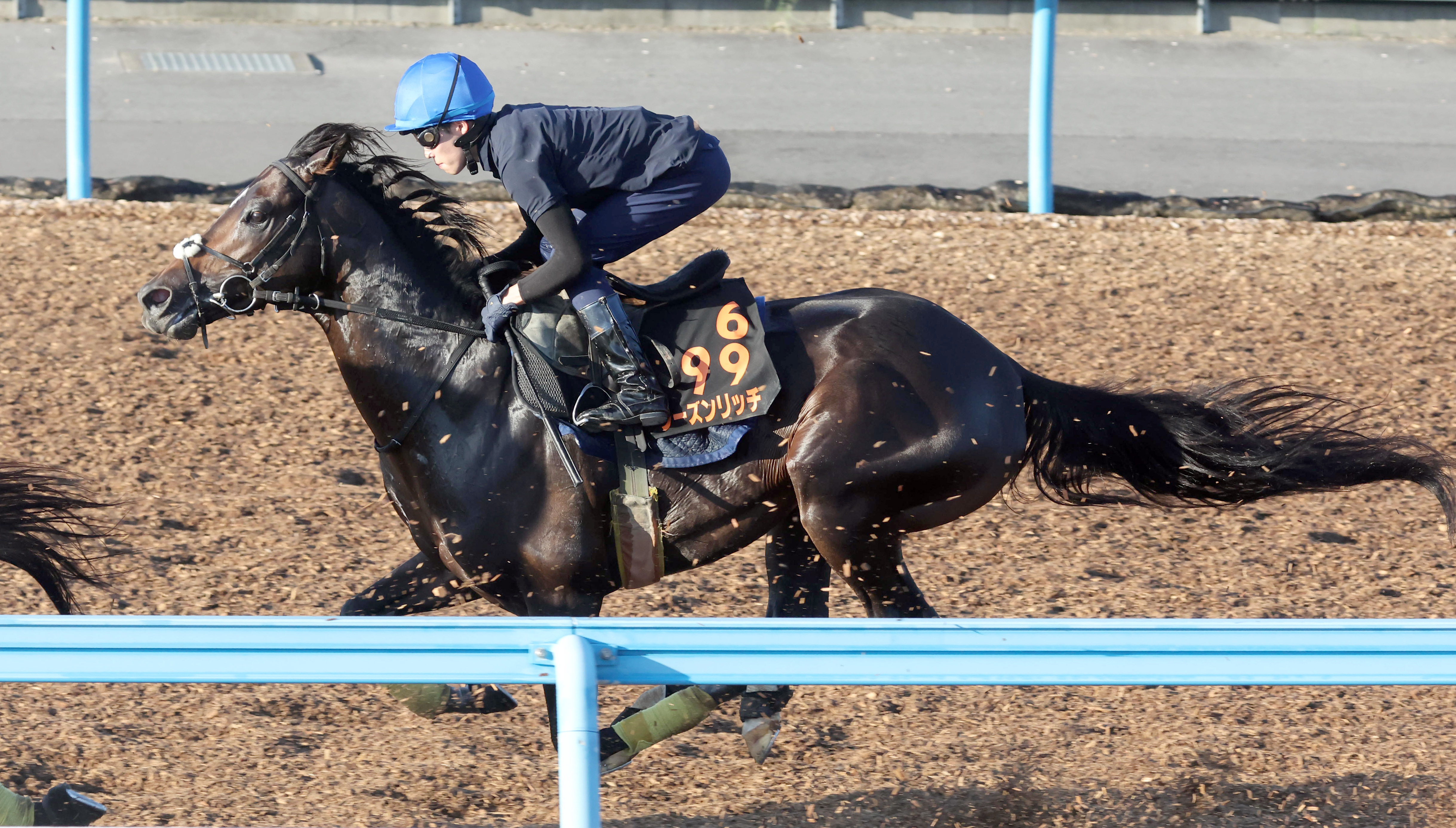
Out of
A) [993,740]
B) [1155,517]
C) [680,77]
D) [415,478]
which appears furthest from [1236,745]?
[680,77]

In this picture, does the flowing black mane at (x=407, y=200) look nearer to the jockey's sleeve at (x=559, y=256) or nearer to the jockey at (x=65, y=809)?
the jockey's sleeve at (x=559, y=256)

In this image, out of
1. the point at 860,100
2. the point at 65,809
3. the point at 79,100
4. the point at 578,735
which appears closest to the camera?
the point at 578,735

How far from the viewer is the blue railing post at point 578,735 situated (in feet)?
8.23

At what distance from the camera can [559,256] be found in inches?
145

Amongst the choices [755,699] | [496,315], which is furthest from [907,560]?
[496,315]

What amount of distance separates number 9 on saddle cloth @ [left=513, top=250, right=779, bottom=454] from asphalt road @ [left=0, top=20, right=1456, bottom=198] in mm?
6005

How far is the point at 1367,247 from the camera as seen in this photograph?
8.12m

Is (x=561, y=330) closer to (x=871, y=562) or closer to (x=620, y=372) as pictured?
(x=620, y=372)

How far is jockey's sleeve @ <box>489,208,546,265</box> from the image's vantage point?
4055 mm

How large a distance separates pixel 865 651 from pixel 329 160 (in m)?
1.99

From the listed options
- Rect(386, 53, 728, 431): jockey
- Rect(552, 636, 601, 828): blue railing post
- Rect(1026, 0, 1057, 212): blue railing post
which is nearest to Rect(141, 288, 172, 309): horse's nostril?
Rect(386, 53, 728, 431): jockey

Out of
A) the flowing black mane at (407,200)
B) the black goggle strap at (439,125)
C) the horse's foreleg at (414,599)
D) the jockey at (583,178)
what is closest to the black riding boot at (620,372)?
the jockey at (583,178)

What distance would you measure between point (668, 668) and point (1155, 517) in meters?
3.60

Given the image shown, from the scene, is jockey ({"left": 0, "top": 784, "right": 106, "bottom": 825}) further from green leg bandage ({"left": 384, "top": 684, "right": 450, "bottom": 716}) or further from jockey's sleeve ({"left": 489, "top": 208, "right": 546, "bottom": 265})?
jockey's sleeve ({"left": 489, "top": 208, "right": 546, "bottom": 265})
